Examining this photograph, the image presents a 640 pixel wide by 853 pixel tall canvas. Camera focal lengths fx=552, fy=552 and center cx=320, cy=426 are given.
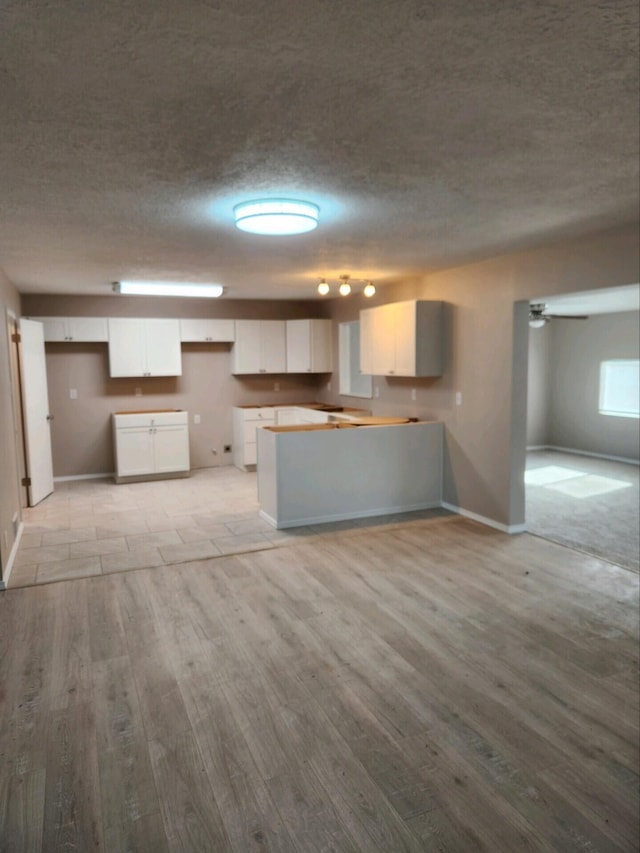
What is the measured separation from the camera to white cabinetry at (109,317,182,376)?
7.25 metres

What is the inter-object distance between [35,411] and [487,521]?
5030 millimetres

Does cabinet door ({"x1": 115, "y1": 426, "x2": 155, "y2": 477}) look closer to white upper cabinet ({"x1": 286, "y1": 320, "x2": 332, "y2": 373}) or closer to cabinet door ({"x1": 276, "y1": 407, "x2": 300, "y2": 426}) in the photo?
cabinet door ({"x1": 276, "y1": 407, "x2": 300, "y2": 426})

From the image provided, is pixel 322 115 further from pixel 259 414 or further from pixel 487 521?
pixel 259 414

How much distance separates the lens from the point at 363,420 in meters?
6.03

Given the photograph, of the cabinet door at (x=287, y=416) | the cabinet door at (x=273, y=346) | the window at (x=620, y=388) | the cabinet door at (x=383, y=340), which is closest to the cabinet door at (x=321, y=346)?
the cabinet door at (x=273, y=346)

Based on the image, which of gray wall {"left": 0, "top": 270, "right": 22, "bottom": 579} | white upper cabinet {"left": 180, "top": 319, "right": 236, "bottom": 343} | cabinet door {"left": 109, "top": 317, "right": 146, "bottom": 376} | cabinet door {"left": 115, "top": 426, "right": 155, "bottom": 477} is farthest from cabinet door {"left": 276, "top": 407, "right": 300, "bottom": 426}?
gray wall {"left": 0, "top": 270, "right": 22, "bottom": 579}

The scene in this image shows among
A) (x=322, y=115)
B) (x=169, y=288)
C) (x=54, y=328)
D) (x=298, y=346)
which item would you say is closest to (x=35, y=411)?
(x=54, y=328)

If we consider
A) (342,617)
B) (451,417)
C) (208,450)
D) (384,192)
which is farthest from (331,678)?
(208,450)

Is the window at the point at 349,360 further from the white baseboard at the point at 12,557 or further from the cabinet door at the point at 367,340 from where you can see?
the white baseboard at the point at 12,557

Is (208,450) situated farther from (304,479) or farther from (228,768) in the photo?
(228,768)

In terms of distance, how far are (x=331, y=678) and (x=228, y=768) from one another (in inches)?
29.1

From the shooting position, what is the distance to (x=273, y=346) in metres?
8.16

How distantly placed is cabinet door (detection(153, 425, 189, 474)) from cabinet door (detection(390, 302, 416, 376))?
3.19 metres

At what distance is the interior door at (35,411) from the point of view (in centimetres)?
600
